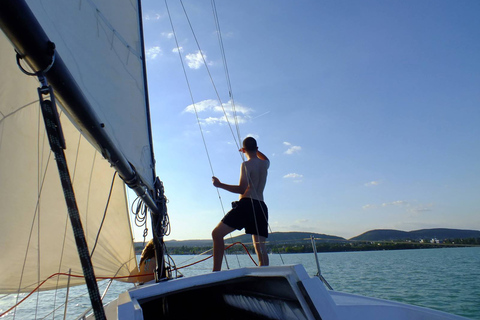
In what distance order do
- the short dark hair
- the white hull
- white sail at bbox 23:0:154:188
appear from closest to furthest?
the white hull → white sail at bbox 23:0:154:188 → the short dark hair

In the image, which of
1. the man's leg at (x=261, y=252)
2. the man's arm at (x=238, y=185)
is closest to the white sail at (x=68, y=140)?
the man's arm at (x=238, y=185)

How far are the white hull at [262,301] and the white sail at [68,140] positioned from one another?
0.70 m

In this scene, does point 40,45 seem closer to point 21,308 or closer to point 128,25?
point 128,25

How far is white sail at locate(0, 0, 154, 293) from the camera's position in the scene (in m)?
1.81

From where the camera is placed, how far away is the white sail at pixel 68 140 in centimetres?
181

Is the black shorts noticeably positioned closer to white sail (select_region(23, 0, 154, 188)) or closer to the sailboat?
the sailboat

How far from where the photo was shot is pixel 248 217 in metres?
2.98

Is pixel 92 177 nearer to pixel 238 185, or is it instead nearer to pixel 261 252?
pixel 238 185

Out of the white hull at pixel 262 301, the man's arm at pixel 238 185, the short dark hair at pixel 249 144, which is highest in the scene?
the short dark hair at pixel 249 144

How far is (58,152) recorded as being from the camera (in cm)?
100

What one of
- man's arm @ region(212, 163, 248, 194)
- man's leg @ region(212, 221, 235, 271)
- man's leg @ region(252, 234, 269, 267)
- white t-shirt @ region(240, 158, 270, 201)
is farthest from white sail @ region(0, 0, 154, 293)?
man's leg @ region(252, 234, 269, 267)

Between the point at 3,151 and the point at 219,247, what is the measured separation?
6.36 feet

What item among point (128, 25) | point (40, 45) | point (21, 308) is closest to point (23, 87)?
point (128, 25)

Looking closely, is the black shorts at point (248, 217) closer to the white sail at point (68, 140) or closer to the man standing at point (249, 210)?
the man standing at point (249, 210)
